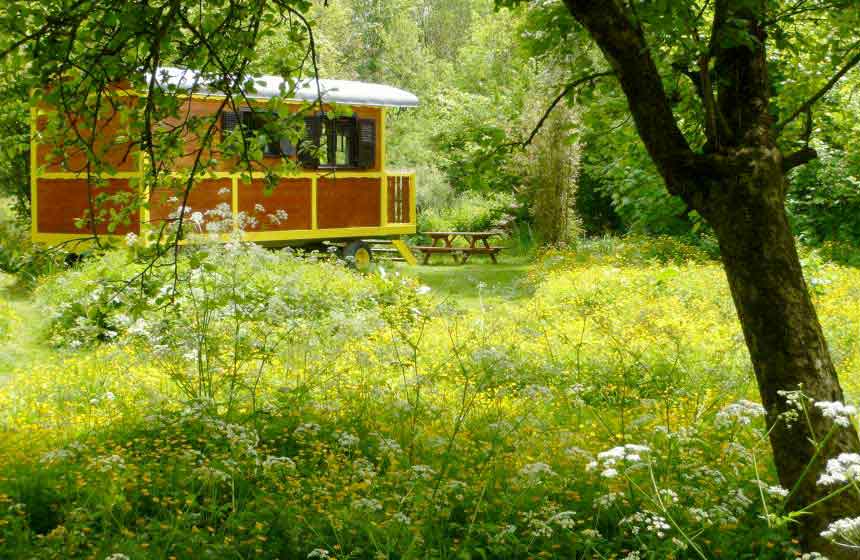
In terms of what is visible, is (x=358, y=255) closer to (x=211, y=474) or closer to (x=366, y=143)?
(x=366, y=143)

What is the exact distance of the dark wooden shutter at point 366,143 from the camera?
17734mm

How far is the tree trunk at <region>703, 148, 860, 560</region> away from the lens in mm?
3926

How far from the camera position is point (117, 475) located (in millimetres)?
4336

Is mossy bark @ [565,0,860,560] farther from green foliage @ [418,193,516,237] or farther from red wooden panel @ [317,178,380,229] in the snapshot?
green foliage @ [418,193,516,237]

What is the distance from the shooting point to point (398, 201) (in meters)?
18.5

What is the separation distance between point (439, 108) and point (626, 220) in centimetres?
1511

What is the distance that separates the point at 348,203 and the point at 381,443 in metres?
13.3

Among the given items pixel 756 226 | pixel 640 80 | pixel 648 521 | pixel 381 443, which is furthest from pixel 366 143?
pixel 648 521

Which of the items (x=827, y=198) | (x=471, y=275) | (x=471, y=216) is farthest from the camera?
(x=471, y=216)

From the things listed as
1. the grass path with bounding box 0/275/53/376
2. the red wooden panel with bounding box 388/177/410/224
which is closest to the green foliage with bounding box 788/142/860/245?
the red wooden panel with bounding box 388/177/410/224

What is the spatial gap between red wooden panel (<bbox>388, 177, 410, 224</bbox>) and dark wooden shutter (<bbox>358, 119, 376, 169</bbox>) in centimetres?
57

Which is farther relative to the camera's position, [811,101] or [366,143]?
[366,143]

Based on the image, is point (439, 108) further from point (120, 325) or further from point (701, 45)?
point (701, 45)

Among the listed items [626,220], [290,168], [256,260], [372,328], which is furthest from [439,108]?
[290,168]
